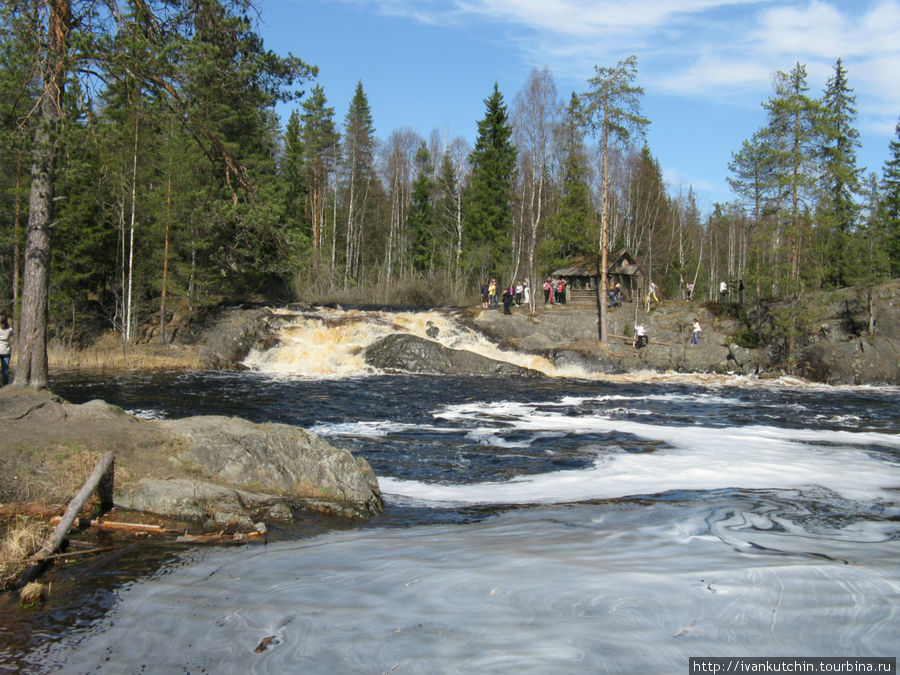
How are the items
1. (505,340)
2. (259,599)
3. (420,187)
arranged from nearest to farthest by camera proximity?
1. (259,599)
2. (505,340)
3. (420,187)

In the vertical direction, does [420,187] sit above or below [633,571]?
Result: above

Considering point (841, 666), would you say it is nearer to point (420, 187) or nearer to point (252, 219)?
point (252, 219)

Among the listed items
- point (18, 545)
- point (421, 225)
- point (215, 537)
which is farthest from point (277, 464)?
point (421, 225)

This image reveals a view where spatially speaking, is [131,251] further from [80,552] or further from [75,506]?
[80,552]

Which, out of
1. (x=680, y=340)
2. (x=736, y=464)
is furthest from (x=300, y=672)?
(x=680, y=340)

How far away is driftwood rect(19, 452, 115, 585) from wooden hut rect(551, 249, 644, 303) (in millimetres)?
32444

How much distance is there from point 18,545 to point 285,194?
3848 cm

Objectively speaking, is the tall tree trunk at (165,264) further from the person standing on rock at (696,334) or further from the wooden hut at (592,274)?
the person standing on rock at (696,334)

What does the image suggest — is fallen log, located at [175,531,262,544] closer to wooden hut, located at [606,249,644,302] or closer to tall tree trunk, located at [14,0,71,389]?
tall tree trunk, located at [14,0,71,389]

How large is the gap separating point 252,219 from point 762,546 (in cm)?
975

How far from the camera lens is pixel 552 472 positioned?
982 centimetres

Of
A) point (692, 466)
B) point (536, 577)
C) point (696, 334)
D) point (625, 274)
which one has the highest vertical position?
point (625, 274)

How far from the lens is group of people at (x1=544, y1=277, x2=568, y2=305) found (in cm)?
3550

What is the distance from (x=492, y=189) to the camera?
47688 millimetres
